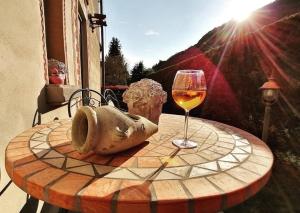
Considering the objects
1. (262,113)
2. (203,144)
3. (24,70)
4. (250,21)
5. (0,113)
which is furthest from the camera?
(250,21)

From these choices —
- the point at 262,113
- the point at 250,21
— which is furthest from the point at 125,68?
the point at 262,113

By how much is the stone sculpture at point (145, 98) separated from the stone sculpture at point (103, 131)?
0.33 meters

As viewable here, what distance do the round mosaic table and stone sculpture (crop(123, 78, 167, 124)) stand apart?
0.25m

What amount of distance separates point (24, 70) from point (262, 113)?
3856 millimetres

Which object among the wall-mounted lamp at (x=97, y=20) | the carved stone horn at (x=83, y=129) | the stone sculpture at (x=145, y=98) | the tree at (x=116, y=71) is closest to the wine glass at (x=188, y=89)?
the stone sculpture at (x=145, y=98)

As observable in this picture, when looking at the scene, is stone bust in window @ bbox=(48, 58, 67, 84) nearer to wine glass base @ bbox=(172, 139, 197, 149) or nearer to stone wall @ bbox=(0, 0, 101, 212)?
stone wall @ bbox=(0, 0, 101, 212)

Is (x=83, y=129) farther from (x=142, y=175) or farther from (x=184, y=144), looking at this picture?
(x=184, y=144)

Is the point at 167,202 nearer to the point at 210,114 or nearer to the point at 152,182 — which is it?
the point at 152,182

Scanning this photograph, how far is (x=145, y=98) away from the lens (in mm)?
1075

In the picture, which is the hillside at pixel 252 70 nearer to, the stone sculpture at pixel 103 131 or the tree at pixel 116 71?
the stone sculpture at pixel 103 131

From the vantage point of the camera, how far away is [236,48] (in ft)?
14.6

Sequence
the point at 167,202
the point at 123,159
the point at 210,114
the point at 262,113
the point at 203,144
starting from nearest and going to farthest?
the point at 167,202 → the point at 123,159 → the point at 203,144 → the point at 262,113 → the point at 210,114

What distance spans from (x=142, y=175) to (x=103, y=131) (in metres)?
0.19

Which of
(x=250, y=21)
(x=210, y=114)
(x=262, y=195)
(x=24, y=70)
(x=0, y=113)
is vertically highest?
(x=250, y=21)
